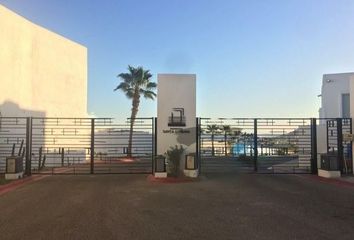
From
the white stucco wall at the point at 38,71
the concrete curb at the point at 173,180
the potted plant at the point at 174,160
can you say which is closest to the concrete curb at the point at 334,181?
the concrete curb at the point at 173,180

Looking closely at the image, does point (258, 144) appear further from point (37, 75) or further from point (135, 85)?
point (135, 85)

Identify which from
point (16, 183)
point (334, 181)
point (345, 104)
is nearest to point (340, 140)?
point (334, 181)

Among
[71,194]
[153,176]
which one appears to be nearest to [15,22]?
[153,176]

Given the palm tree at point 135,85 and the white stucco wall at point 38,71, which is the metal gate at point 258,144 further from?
the palm tree at point 135,85

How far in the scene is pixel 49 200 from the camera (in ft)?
42.7

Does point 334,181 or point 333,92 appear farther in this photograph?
point 333,92

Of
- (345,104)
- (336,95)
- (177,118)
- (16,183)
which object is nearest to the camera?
(16,183)

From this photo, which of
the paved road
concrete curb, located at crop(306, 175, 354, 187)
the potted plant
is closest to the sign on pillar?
the potted plant

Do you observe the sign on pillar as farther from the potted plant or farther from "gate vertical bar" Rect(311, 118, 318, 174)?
"gate vertical bar" Rect(311, 118, 318, 174)

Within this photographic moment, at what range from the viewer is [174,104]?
65.3 feet

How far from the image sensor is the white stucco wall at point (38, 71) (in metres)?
22.4

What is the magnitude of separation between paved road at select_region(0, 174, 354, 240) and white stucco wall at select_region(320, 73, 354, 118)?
16496 mm

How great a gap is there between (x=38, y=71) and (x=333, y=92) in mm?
20535

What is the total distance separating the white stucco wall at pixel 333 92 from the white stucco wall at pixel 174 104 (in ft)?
53.3
